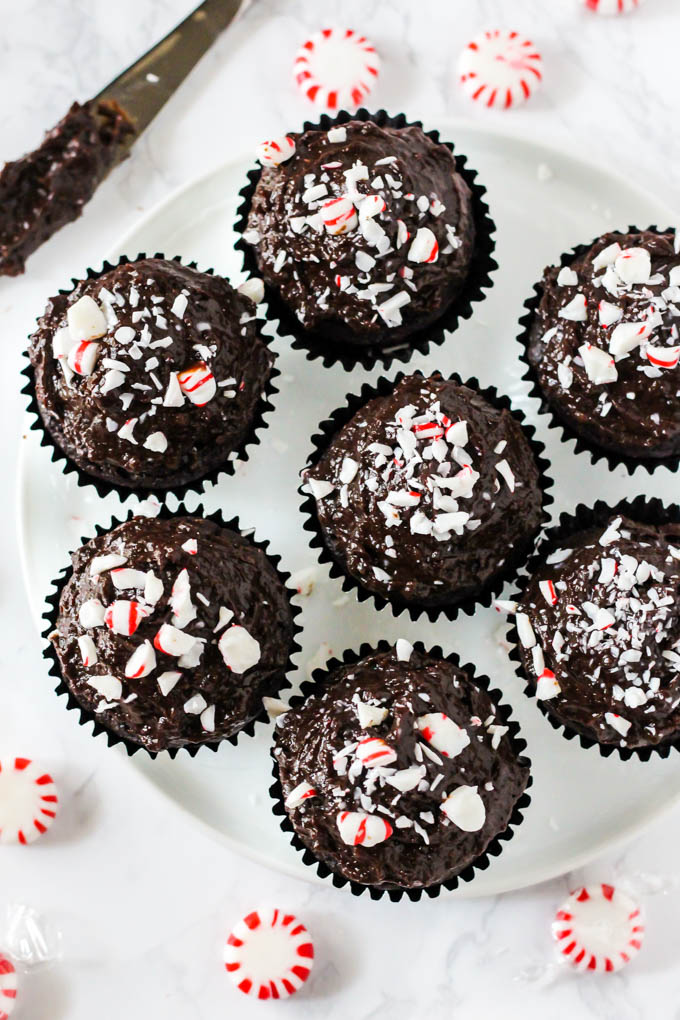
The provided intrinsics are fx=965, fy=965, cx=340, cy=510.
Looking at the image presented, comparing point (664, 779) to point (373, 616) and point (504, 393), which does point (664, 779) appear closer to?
point (373, 616)

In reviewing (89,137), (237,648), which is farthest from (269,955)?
(89,137)

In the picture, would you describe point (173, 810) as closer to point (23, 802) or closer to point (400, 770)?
point (23, 802)

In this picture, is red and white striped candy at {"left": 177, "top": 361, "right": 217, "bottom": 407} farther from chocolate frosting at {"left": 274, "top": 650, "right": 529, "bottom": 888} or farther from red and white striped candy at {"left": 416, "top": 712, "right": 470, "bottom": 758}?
red and white striped candy at {"left": 416, "top": 712, "right": 470, "bottom": 758}

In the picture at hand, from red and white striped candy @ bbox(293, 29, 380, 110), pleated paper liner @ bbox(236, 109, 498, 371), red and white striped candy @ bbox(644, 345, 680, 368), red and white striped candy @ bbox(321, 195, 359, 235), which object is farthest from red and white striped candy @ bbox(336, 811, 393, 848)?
red and white striped candy @ bbox(293, 29, 380, 110)

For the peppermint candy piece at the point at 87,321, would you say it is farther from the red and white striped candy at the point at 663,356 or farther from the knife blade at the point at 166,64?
the red and white striped candy at the point at 663,356

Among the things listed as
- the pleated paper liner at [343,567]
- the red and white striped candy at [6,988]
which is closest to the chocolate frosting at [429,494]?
the pleated paper liner at [343,567]

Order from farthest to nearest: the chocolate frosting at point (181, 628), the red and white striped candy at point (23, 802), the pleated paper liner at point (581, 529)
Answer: the red and white striped candy at point (23, 802) < the pleated paper liner at point (581, 529) < the chocolate frosting at point (181, 628)
